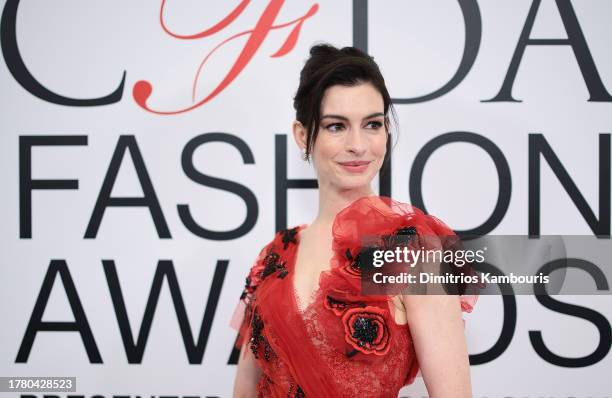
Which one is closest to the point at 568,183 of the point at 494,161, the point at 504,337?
the point at 494,161

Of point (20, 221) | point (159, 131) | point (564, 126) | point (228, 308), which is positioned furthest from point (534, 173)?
point (20, 221)

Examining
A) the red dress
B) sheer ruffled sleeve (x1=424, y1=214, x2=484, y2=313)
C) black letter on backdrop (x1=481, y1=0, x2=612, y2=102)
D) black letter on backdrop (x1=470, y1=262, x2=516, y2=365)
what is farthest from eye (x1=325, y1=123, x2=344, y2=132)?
black letter on backdrop (x1=470, y1=262, x2=516, y2=365)

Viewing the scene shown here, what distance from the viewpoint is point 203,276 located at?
2154 millimetres

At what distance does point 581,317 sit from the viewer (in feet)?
6.77

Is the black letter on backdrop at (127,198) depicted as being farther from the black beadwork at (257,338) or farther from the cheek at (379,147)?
the cheek at (379,147)

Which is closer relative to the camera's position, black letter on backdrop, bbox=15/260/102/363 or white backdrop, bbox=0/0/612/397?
white backdrop, bbox=0/0/612/397

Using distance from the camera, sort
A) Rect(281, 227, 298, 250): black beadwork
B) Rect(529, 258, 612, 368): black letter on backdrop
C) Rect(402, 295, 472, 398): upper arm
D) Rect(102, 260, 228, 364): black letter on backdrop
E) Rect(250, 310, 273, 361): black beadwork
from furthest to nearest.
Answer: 1. Rect(102, 260, 228, 364): black letter on backdrop
2. Rect(529, 258, 612, 368): black letter on backdrop
3. Rect(281, 227, 298, 250): black beadwork
4. Rect(250, 310, 273, 361): black beadwork
5. Rect(402, 295, 472, 398): upper arm

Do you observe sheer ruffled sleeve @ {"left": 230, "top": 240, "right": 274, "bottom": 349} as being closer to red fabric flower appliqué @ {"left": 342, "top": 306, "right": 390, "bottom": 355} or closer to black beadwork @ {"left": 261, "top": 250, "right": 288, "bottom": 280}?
black beadwork @ {"left": 261, "top": 250, "right": 288, "bottom": 280}

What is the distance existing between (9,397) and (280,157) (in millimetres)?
1546

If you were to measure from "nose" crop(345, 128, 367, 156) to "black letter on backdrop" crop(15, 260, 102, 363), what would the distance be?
56.4 inches

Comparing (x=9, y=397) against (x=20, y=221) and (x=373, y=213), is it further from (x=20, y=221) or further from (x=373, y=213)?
(x=373, y=213)

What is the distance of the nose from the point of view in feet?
4.62

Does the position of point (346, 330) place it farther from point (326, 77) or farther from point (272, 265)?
point (326, 77)

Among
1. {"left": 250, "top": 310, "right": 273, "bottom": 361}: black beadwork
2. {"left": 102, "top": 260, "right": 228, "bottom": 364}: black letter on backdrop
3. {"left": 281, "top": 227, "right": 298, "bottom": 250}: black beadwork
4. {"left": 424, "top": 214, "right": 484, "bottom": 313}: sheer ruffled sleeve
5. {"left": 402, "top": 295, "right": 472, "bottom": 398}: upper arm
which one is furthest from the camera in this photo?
{"left": 102, "top": 260, "right": 228, "bottom": 364}: black letter on backdrop
